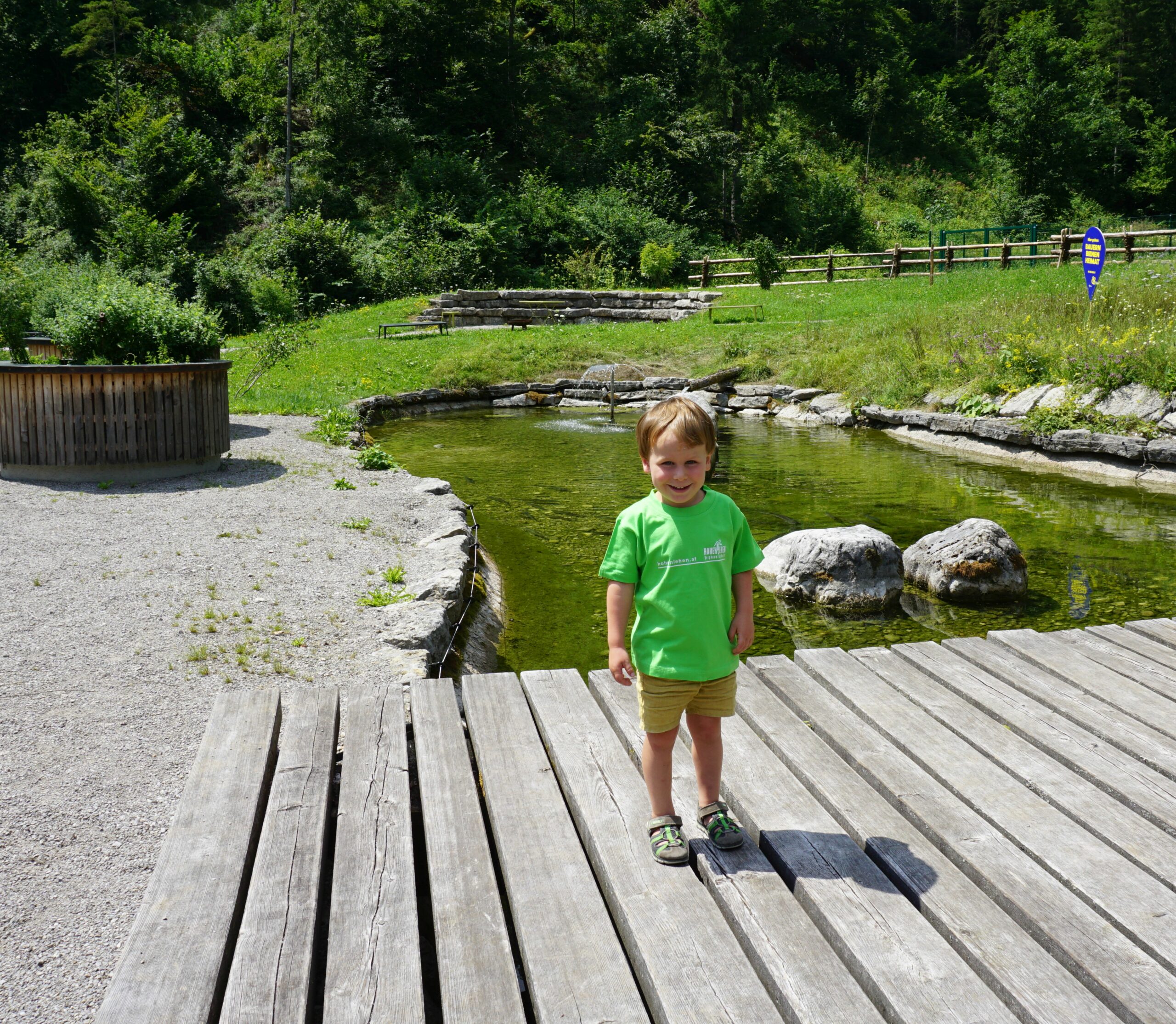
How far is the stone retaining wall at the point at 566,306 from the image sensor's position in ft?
85.9

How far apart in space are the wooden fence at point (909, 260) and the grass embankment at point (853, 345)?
1440 millimetres

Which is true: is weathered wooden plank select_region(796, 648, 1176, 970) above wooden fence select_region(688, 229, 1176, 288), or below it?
below

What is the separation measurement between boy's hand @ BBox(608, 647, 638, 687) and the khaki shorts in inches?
1.7

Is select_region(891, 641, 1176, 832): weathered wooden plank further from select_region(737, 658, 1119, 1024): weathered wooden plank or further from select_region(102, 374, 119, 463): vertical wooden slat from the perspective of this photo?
select_region(102, 374, 119, 463): vertical wooden slat

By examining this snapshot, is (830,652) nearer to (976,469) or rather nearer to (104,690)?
(104,690)

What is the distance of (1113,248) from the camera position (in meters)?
28.0

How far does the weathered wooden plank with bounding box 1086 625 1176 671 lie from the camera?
14.5 ft

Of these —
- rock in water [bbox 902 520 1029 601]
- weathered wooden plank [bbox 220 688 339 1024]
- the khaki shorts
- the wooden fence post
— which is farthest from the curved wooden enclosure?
the wooden fence post

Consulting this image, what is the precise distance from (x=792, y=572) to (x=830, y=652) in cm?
318

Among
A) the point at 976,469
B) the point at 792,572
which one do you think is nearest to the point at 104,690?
the point at 792,572

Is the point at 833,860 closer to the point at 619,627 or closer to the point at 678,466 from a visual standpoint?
the point at 619,627

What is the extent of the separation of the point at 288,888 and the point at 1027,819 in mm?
2223

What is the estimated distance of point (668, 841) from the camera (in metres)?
2.79

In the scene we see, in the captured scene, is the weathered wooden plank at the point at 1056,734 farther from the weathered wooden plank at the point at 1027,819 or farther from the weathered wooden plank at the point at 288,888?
the weathered wooden plank at the point at 288,888
